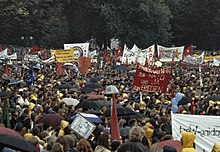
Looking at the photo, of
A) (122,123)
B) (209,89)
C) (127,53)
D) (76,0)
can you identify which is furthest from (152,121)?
(76,0)

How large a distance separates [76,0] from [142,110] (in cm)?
4942

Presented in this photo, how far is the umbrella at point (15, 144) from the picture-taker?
662 cm

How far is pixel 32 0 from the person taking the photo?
66125 millimetres

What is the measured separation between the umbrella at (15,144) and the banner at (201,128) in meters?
2.80

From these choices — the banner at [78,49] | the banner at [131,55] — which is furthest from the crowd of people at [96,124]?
the banner at [131,55]

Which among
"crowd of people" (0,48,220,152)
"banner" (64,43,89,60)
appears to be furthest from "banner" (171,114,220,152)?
"banner" (64,43,89,60)

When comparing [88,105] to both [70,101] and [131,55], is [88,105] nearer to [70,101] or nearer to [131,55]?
[70,101]

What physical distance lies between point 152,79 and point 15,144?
27.4 ft

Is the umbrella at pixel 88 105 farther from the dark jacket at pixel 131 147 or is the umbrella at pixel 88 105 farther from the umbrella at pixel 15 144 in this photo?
the umbrella at pixel 15 144

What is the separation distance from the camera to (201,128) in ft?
28.2

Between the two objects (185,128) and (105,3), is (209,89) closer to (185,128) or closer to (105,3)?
(185,128)

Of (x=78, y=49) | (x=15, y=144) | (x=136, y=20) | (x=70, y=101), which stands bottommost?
(x=70, y=101)

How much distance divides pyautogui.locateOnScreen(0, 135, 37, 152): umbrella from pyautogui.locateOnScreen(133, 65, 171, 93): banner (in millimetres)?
7994

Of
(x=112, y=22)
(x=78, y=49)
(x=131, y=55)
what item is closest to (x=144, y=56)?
(x=131, y=55)
